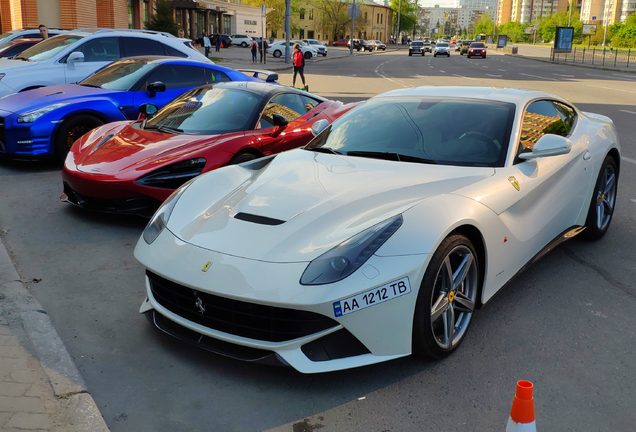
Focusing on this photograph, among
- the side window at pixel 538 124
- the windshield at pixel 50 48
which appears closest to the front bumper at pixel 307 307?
the side window at pixel 538 124

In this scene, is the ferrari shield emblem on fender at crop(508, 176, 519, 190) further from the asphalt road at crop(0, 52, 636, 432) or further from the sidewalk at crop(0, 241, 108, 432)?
the sidewalk at crop(0, 241, 108, 432)

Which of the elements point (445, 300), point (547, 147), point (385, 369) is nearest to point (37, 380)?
point (385, 369)

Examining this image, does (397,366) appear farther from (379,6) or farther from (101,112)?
(379,6)

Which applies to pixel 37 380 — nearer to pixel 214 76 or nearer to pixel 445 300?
pixel 445 300

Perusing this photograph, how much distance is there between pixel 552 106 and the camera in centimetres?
495

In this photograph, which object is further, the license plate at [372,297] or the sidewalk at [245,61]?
the sidewalk at [245,61]

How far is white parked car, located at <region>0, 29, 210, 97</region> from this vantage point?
999 centimetres

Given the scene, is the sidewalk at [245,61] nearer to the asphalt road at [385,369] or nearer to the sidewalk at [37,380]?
the asphalt road at [385,369]

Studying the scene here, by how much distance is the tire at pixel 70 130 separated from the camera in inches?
310

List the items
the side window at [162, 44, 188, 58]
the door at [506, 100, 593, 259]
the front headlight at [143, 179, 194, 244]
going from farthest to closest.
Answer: the side window at [162, 44, 188, 58] → the door at [506, 100, 593, 259] → the front headlight at [143, 179, 194, 244]

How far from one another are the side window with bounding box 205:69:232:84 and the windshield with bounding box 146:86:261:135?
8.03ft

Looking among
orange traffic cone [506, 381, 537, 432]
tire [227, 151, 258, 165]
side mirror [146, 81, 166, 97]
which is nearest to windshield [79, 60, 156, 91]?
side mirror [146, 81, 166, 97]

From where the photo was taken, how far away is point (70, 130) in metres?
7.96

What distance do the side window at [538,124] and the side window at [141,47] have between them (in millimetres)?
8187
